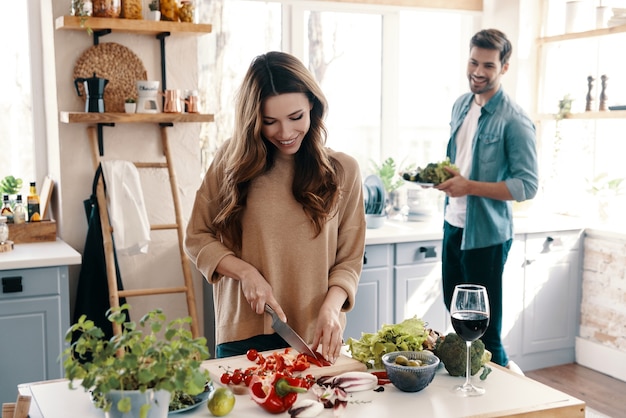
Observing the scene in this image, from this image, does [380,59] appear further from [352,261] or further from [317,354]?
[317,354]

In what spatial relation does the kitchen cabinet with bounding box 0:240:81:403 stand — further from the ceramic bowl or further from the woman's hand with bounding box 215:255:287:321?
the woman's hand with bounding box 215:255:287:321

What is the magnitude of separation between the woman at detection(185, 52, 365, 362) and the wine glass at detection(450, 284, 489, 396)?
42 cm

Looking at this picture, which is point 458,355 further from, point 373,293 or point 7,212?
point 7,212

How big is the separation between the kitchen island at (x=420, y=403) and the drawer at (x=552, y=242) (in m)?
2.72

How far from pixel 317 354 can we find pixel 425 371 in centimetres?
34

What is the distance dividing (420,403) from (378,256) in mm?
2371

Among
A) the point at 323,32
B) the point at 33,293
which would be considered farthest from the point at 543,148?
the point at 33,293

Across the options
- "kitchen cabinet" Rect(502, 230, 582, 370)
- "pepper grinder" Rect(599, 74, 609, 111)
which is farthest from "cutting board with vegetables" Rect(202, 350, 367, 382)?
"pepper grinder" Rect(599, 74, 609, 111)

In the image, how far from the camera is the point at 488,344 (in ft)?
12.0

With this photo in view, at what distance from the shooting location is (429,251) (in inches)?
167

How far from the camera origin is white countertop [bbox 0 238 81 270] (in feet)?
10.6

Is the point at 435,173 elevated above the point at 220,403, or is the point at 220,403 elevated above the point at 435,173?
the point at 435,173

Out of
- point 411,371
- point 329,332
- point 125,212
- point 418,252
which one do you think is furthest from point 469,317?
point 418,252

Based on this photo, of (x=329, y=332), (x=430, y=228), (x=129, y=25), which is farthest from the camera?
(x=430, y=228)
